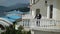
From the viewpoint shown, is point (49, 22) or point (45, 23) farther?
point (45, 23)

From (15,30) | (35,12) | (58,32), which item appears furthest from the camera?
(35,12)

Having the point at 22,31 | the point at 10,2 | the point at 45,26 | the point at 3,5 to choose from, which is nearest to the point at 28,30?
the point at 22,31

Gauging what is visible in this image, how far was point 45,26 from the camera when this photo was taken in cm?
1580

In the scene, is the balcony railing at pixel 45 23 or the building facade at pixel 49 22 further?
the balcony railing at pixel 45 23

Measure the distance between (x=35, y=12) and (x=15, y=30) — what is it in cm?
697

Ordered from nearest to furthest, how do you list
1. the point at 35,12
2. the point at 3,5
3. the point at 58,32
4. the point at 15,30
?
the point at 58,32, the point at 15,30, the point at 35,12, the point at 3,5

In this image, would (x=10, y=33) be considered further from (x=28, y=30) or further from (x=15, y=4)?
(x=15, y=4)

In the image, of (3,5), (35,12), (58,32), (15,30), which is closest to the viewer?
(58,32)

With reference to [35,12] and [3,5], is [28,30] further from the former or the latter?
[3,5]

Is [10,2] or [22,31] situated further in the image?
[10,2]

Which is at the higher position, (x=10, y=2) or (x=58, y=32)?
(x=10, y=2)

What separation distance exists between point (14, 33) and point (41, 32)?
76.0 inches

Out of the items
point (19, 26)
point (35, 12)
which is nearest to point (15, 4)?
point (35, 12)

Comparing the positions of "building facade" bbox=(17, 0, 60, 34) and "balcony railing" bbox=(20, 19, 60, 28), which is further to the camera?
"balcony railing" bbox=(20, 19, 60, 28)
